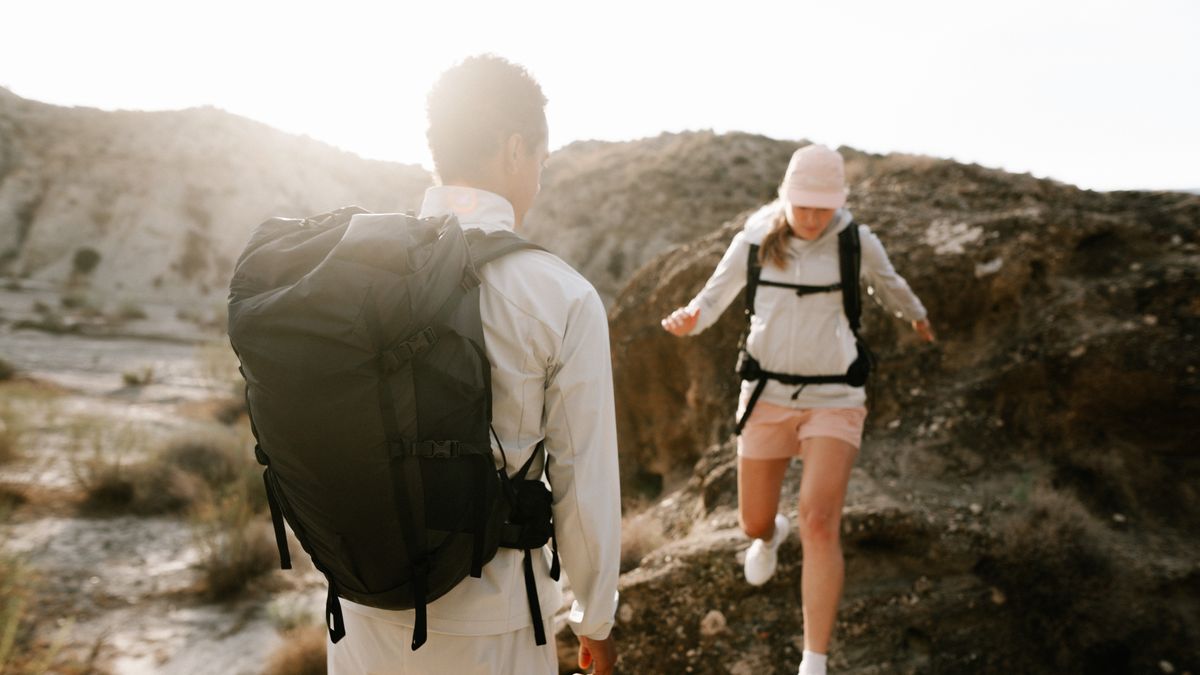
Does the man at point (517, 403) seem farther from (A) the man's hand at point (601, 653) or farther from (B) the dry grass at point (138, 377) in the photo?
(B) the dry grass at point (138, 377)

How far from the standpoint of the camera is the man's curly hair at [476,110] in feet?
5.21

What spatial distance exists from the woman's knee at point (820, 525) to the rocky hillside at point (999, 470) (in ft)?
2.54

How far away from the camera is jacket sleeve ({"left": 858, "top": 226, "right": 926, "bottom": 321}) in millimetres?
3223

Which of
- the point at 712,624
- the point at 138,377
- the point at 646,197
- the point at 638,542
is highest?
the point at 646,197

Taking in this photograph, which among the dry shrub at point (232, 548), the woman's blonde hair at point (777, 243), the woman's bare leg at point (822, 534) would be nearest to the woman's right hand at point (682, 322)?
the woman's blonde hair at point (777, 243)

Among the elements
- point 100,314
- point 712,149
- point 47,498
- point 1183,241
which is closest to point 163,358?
point 100,314

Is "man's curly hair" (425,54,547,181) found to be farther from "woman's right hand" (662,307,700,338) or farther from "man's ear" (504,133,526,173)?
"woman's right hand" (662,307,700,338)

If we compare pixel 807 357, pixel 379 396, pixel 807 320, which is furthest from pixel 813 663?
pixel 379 396

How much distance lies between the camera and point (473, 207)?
63.6 inches

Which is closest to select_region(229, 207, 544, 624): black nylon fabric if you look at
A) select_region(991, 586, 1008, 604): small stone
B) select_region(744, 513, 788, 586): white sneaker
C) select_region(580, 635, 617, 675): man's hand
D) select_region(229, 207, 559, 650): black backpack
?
select_region(229, 207, 559, 650): black backpack

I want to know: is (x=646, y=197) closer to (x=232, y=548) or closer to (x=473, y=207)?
(x=232, y=548)

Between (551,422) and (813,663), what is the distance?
6.03ft

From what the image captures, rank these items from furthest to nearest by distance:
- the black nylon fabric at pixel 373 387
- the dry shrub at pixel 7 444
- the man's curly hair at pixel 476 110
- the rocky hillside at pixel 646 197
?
the rocky hillside at pixel 646 197 → the dry shrub at pixel 7 444 → the man's curly hair at pixel 476 110 → the black nylon fabric at pixel 373 387

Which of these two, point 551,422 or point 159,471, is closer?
point 551,422
